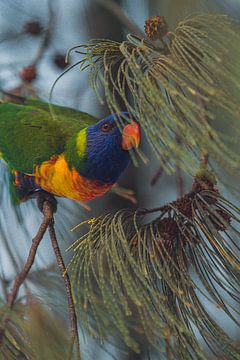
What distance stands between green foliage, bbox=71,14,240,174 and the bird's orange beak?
0.12 m

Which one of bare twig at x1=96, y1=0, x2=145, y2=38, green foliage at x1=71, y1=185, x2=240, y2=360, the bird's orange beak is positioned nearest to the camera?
green foliage at x1=71, y1=185, x2=240, y2=360

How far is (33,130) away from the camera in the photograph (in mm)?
1355

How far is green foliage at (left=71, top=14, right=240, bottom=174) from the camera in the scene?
688 mm

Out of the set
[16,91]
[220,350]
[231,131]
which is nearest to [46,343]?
[220,350]

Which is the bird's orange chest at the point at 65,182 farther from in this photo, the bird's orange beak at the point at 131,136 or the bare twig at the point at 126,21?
the bare twig at the point at 126,21

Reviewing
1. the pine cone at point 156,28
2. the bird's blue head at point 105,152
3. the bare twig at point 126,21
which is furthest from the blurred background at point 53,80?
the pine cone at point 156,28

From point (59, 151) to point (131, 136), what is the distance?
1.02ft

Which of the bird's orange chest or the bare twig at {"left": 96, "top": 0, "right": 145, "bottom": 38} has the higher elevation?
the bare twig at {"left": 96, "top": 0, "right": 145, "bottom": 38}

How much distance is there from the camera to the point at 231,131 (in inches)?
30.3

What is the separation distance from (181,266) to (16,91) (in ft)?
2.52

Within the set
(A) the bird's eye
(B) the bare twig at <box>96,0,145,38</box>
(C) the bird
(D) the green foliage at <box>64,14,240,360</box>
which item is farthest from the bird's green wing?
(D) the green foliage at <box>64,14,240,360</box>

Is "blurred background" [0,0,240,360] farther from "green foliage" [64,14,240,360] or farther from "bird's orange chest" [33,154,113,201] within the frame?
"green foliage" [64,14,240,360]

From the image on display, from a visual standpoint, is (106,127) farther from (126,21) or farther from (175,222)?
(175,222)

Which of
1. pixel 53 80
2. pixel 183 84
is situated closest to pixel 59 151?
pixel 53 80
